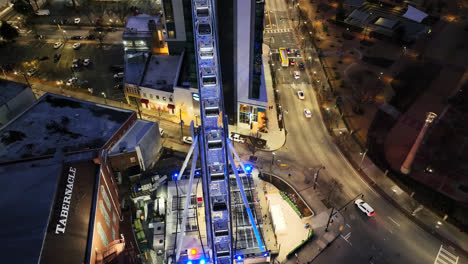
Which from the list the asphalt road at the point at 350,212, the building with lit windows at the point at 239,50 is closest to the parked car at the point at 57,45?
the building with lit windows at the point at 239,50

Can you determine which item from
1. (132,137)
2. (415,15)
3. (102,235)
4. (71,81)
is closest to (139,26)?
(71,81)

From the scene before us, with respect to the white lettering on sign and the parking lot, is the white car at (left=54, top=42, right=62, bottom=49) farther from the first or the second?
the white lettering on sign

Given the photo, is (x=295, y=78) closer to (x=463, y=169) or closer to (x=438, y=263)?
(x=463, y=169)

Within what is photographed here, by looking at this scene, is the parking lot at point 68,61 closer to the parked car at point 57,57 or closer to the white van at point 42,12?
the parked car at point 57,57

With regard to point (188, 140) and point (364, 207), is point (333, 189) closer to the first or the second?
point (364, 207)

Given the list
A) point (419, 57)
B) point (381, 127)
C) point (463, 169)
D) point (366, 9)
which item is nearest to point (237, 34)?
point (381, 127)

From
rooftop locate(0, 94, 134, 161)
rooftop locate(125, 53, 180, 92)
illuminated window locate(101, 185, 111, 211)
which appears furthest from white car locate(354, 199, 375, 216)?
rooftop locate(125, 53, 180, 92)
